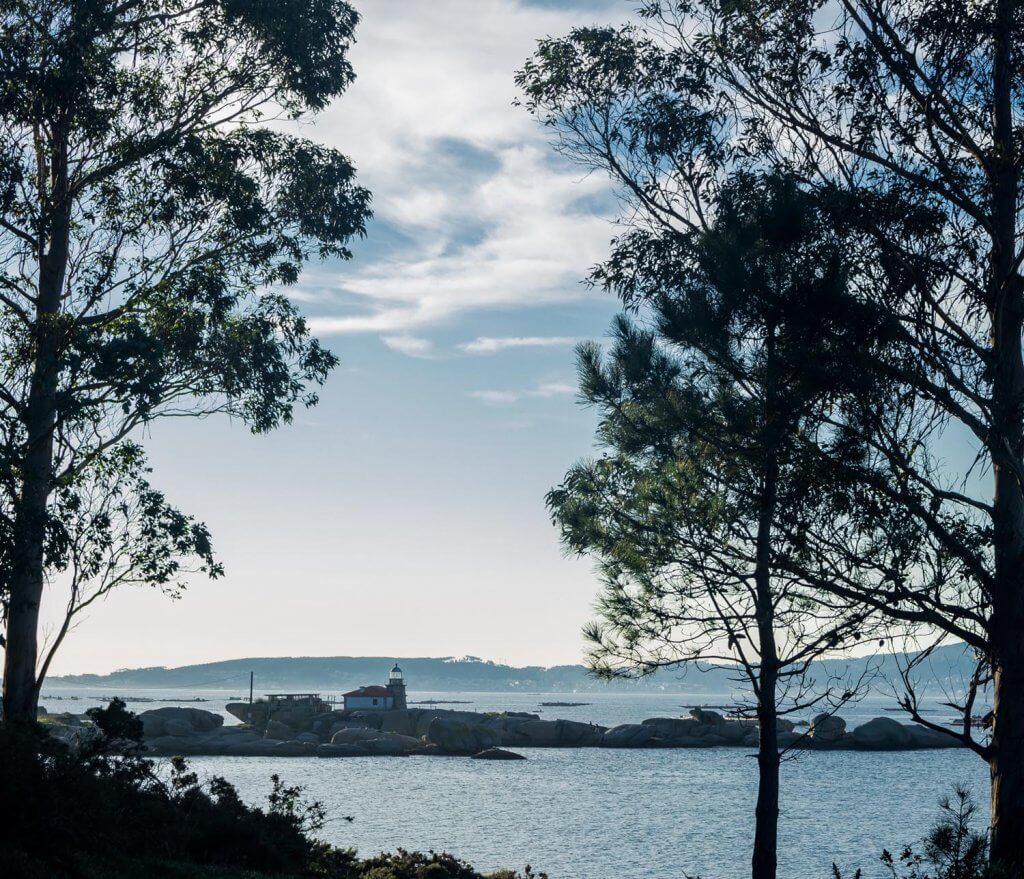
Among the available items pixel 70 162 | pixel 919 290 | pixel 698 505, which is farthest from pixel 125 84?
pixel 919 290

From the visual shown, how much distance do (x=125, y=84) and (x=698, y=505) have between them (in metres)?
14.2

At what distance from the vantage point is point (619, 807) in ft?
163

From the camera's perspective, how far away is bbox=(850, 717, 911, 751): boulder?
94.2 m

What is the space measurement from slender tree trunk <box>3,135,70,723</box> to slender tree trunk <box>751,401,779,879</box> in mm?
11463

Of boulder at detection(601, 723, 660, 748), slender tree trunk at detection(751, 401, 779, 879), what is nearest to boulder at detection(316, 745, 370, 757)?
boulder at detection(601, 723, 660, 748)

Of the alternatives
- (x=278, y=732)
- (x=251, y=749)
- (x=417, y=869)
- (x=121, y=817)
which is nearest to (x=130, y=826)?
(x=121, y=817)

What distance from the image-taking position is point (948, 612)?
1351cm

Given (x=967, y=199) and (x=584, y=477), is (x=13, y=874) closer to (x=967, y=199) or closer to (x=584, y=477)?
(x=584, y=477)

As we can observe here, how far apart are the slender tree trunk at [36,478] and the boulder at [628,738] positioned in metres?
78.6

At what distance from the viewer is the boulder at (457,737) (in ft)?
263

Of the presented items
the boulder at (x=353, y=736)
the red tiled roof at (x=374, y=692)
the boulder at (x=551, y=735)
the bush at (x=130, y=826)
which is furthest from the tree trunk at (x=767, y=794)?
the red tiled roof at (x=374, y=692)

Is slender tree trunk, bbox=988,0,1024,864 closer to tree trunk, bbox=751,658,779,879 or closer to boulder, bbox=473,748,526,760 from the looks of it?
tree trunk, bbox=751,658,779,879

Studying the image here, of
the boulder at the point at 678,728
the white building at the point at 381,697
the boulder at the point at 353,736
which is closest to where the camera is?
the boulder at the point at 353,736

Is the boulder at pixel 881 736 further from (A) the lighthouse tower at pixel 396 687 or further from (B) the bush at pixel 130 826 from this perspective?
(B) the bush at pixel 130 826
